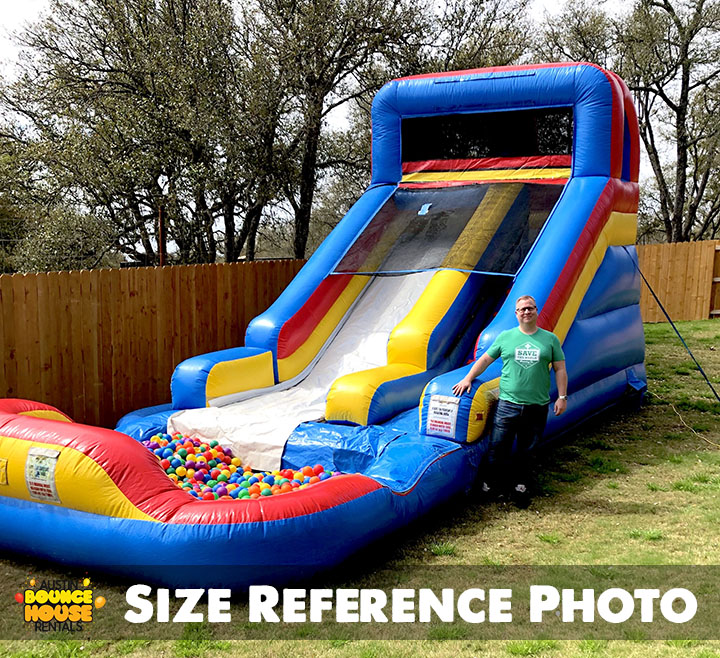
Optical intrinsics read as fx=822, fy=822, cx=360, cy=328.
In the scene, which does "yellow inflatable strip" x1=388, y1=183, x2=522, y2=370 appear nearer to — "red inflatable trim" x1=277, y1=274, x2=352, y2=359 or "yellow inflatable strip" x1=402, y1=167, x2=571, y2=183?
"yellow inflatable strip" x1=402, y1=167, x2=571, y2=183

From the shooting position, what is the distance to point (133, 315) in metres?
7.10

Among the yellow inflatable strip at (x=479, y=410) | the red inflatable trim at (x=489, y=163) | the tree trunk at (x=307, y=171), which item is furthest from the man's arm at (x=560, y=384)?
the tree trunk at (x=307, y=171)

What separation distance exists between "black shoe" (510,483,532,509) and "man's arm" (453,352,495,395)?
72 cm

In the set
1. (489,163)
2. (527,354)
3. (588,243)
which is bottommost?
(527,354)

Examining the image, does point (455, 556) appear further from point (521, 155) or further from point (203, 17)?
point (203, 17)

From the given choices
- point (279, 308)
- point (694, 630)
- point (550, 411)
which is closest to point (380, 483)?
point (694, 630)

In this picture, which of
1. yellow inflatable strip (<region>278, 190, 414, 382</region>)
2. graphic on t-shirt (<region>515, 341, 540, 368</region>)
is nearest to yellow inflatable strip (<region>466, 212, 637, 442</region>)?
graphic on t-shirt (<region>515, 341, 540, 368</region>)

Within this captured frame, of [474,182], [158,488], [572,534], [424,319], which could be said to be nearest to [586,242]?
[424,319]

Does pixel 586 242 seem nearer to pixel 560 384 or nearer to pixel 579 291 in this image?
pixel 579 291

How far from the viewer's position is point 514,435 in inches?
204

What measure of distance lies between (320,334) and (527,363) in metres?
2.63

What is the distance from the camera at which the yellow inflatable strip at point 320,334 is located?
695cm

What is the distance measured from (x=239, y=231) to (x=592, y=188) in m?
9.92

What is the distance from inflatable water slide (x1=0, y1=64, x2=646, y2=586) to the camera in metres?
4.02
